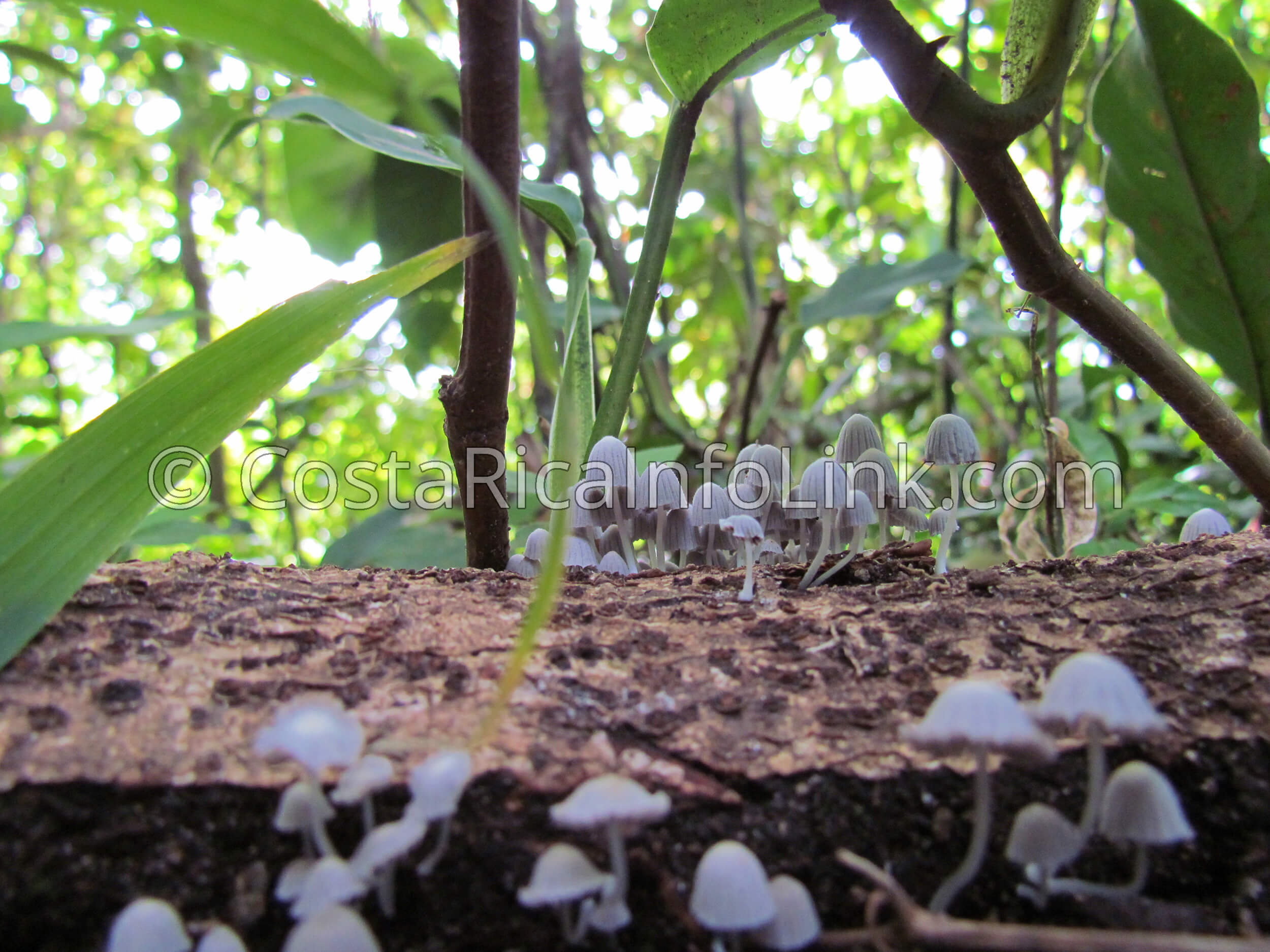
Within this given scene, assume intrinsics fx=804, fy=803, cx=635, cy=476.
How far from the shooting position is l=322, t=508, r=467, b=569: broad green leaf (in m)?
1.45

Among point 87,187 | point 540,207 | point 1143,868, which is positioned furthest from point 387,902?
point 87,187

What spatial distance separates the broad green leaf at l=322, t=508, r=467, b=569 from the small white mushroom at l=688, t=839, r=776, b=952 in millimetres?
930

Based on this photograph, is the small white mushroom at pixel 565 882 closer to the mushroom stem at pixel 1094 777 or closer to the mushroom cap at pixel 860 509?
the mushroom stem at pixel 1094 777

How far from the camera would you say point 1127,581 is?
86cm

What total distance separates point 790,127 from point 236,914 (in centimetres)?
404

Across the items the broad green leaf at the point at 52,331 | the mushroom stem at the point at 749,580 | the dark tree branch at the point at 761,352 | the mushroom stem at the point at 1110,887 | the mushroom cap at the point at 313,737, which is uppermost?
the dark tree branch at the point at 761,352

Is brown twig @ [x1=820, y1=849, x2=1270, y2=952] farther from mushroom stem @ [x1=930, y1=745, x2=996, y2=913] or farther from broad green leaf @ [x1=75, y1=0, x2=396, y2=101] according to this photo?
broad green leaf @ [x1=75, y1=0, x2=396, y2=101]

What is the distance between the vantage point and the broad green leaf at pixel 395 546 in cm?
145

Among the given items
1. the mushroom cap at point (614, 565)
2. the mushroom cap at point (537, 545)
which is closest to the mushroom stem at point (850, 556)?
the mushroom cap at point (614, 565)

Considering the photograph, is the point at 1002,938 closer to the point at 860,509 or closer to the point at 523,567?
the point at 860,509

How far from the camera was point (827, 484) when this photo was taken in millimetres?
877

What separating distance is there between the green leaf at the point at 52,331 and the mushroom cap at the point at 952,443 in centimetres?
94


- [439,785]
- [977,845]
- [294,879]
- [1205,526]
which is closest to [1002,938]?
[977,845]

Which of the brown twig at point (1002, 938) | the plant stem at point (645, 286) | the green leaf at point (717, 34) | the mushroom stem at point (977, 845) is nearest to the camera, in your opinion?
Answer: the brown twig at point (1002, 938)
